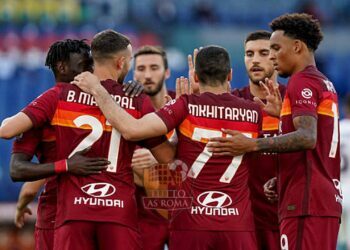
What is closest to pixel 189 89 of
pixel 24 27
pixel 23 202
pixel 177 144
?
pixel 177 144

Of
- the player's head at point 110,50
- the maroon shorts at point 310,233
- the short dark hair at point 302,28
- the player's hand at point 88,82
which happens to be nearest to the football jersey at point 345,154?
the short dark hair at point 302,28

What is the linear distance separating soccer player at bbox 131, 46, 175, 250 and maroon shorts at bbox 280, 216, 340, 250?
1600 millimetres

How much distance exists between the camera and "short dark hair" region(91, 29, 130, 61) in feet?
27.2

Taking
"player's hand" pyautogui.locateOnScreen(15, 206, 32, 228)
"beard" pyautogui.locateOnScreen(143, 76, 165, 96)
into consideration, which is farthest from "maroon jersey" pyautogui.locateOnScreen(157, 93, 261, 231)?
"beard" pyautogui.locateOnScreen(143, 76, 165, 96)

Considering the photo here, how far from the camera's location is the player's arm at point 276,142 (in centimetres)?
782

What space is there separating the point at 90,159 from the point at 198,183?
92cm

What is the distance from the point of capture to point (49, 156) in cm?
841

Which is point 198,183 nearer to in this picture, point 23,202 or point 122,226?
point 122,226

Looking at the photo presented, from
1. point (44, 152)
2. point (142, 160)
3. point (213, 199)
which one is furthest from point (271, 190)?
point (44, 152)

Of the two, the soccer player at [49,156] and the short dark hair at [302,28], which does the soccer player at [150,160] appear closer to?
the soccer player at [49,156]

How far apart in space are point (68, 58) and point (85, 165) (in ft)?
3.73

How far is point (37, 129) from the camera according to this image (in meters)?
8.29

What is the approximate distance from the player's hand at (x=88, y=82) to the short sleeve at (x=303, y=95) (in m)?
1.60

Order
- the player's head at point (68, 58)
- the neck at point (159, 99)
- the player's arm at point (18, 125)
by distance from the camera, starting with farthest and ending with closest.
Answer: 1. the neck at point (159, 99)
2. the player's head at point (68, 58)
3. the player's arm at point (18, 125)
